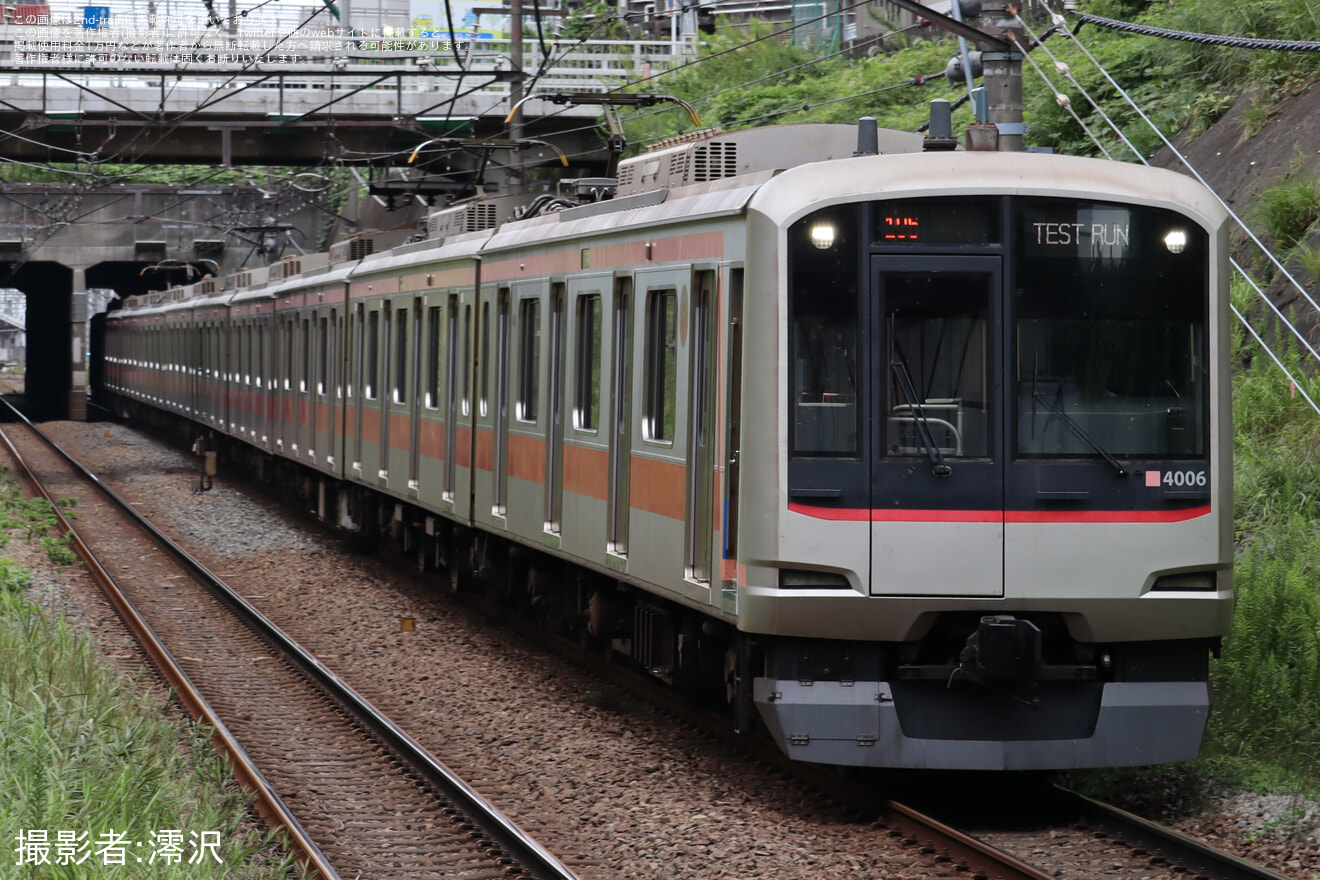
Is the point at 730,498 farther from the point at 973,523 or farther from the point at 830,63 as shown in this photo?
the point at 830,63

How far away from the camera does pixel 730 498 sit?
25.0 ft

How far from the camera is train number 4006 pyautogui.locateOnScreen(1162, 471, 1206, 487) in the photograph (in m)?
7.23

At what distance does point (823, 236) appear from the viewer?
23.7 ft

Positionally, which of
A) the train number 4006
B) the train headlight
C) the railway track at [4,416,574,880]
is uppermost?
the train headlight

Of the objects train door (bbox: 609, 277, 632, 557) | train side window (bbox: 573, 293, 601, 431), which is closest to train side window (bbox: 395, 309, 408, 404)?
train side window (bbox: 573, 293, 601, 431)

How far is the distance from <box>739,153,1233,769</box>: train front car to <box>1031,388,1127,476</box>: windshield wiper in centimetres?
1

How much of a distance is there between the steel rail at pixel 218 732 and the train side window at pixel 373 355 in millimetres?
3004

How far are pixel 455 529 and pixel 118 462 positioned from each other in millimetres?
19823

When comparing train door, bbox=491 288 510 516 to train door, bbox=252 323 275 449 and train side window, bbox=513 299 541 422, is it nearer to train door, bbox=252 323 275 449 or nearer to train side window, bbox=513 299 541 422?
train side window, bbox=513 299 541 422

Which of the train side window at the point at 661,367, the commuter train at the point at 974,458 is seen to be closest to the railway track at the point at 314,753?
the commuter train at the point at 974,458

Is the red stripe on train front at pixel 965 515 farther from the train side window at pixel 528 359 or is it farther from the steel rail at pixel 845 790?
the train side window at pixel 528 359

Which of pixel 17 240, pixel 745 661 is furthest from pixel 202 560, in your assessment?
pixel 17 240

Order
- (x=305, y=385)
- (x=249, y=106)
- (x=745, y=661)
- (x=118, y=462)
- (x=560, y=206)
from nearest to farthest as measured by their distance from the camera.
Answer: (x=745, y=661), (x=560, y=206), (x=305, y=385), (x=249, y=106), (x=118, y=462)

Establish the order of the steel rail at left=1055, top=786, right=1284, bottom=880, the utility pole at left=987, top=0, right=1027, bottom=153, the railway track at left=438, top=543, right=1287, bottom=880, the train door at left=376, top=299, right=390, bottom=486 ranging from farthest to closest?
the train door at left=376, top=299, right=390, bottom=486 < the utility pole at left=987, top=0, right=1027, bottom=153 < the railway track at left=438, top=543, right=1287, bottom=880 < the steel rail at left=1055, top=786, right=1284, bottom=880
